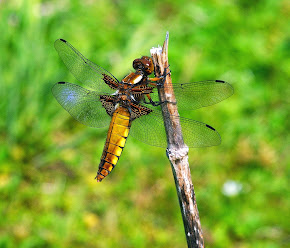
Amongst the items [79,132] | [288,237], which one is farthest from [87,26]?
[288,237]

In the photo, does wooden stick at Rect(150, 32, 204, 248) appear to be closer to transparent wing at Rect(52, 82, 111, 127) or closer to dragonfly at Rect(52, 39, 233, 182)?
dragonfly at Rect(52, 39, 233, 182)

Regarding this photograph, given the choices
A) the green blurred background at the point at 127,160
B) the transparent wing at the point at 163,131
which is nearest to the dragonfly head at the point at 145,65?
the transparent wing at the point at 163,131

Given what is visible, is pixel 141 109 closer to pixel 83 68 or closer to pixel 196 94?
pixel 196 94

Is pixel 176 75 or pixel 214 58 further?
pixel 214 58

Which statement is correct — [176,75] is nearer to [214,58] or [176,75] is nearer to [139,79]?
[214,58]

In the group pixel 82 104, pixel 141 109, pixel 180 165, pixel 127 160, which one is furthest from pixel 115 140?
pixel 127 160

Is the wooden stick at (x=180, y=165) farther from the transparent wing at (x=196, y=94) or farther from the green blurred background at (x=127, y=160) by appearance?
the green blurred background at (x=127, y=160)
